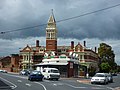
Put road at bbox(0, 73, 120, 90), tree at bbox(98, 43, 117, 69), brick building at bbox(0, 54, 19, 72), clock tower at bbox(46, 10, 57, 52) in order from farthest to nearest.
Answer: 1. brick building at bbox(0, 54, 19, 72)
2. tree at bbox(98, 43, 117, 69)
3. clock tower at bbox(46, 10, 57, 52)
4. road at bbox(0, 73, 120, 90)

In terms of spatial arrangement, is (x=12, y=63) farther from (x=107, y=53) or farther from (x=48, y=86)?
(x=48, y=86)

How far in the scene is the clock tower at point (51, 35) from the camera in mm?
102750

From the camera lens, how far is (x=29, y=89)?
100ft

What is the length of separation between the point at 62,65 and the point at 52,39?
113ft

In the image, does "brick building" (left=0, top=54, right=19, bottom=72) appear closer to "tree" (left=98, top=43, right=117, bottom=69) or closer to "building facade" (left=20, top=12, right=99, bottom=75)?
"building facade" (left=20, top=12, right=99, bottom=75)

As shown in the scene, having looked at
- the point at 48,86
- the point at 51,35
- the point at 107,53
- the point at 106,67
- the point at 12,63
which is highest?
the point at 51,35

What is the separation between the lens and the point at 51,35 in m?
105

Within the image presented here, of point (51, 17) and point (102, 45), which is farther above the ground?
point (51, 17)

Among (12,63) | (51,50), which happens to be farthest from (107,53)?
(12,63)

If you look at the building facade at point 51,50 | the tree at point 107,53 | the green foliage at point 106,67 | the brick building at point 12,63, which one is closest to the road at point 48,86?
the building facade at point 51,50

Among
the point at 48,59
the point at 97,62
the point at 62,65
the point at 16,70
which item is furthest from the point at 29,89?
the point at 97,62

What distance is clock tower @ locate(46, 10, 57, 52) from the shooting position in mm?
102750

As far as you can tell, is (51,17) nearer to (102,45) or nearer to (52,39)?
(52,39)

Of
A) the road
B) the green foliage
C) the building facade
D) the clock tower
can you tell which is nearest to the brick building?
the building facade
